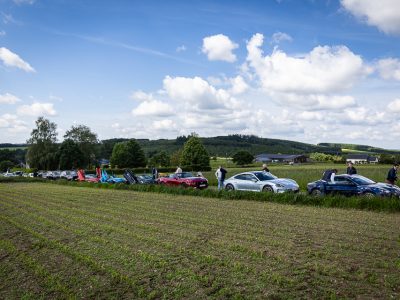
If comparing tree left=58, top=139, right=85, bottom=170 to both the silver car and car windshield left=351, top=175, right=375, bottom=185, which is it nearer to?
the silver car

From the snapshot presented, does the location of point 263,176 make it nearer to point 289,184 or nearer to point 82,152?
point 289,184

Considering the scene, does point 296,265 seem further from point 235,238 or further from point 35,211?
point 35,211

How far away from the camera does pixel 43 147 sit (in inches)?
3716

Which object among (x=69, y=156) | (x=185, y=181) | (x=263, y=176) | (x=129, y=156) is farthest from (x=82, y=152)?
(x=263, y=176)

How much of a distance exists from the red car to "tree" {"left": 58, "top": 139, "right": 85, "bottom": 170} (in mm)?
63430

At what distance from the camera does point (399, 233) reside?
11.3 metres

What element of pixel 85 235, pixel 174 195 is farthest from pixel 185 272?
pixel 174 195

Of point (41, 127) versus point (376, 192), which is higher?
point (41, 127)

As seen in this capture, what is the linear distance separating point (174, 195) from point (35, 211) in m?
9.87

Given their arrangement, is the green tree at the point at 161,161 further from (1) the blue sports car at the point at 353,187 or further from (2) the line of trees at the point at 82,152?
(1) the blue sports car at the point at 353,187

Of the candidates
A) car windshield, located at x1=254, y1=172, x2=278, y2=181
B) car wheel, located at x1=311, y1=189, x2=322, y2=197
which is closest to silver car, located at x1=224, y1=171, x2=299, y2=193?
car windshield, located at x1=254, y1=172, x2=278, y2=181

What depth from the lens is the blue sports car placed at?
1831cm

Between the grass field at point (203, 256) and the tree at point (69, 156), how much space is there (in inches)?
3051

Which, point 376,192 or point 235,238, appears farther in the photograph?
point 376,192
